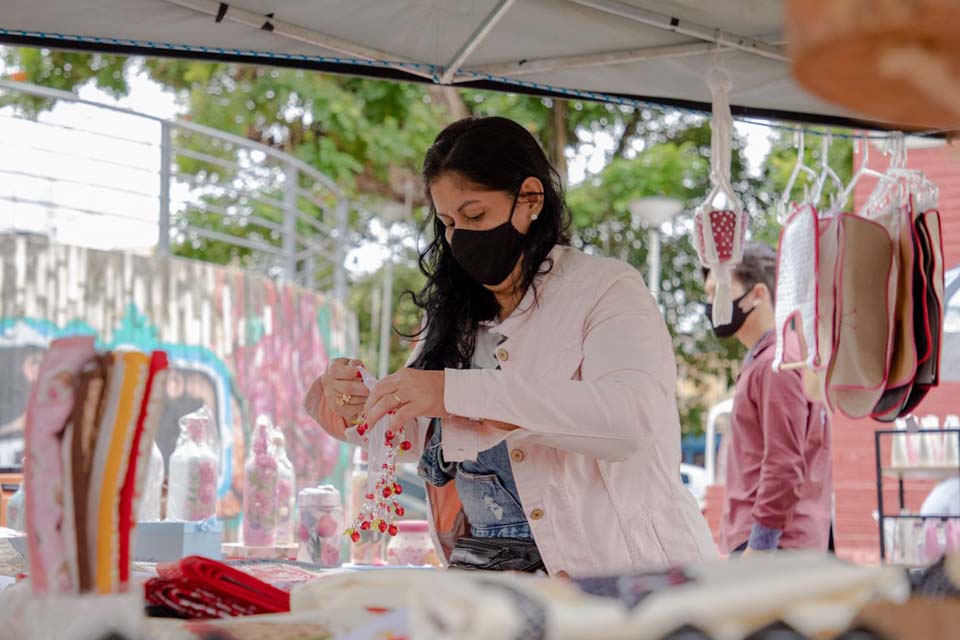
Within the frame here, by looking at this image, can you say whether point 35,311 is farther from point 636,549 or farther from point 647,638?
point 647,638

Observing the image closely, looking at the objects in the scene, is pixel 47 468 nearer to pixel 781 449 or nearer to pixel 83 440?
pixel 83 440

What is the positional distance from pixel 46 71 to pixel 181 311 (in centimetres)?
579

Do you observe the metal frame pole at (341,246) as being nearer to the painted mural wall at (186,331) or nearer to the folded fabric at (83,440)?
the painted mural wall at (186,331)

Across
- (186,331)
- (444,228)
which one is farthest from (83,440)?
(186,331)

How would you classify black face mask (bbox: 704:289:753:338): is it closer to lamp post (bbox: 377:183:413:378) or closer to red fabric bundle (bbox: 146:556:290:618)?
red fabric bundle (bbox: 146:556:290:618)

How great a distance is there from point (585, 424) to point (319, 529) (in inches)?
63.5

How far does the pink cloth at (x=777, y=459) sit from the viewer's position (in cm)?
372

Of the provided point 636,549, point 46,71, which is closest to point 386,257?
point 46,71

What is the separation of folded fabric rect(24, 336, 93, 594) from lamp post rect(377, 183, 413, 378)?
11.7 m

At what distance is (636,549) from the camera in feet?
7.43

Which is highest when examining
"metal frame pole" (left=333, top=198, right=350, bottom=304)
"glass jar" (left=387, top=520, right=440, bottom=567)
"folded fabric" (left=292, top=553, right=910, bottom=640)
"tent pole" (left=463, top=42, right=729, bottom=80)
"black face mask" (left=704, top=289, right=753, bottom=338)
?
"metal frame pole" (left=333, top=198, right=350, bottom=304)

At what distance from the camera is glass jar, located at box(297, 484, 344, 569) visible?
135 inches

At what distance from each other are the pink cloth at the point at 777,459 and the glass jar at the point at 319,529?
142 cm

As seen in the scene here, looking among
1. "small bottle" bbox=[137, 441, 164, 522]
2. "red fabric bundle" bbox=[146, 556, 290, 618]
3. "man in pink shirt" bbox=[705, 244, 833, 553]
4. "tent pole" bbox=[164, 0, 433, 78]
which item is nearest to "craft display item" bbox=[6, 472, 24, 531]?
"small bottle" bbox=[137, 441, 164, 522]
